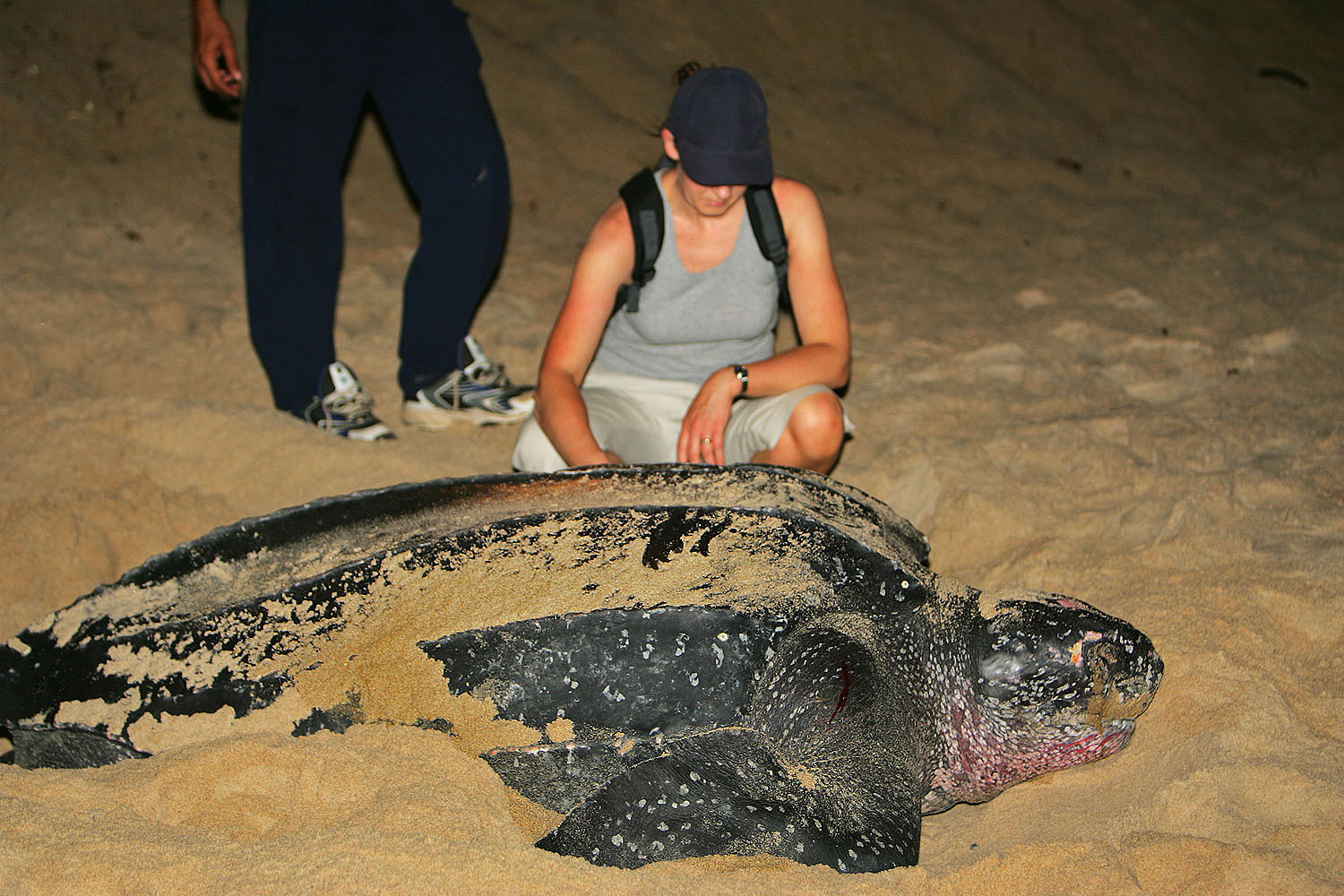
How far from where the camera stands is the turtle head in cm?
138

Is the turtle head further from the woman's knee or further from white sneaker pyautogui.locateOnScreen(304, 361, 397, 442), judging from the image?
white sneaker pyautogui.locateOnScreen(304, 361, 397, 442)

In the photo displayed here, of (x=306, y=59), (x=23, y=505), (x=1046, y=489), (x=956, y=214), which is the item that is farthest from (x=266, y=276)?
(x=956, y=214)

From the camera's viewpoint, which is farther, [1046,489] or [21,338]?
[21,338]

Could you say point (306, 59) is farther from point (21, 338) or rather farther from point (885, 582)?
point (885, 582)

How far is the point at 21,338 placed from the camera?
7.82 feet

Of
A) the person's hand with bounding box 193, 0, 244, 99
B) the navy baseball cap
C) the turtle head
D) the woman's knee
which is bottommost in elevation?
the turtle head

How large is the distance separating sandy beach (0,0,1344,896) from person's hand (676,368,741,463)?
499 millimetres

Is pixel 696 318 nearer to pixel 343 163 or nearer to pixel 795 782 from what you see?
pixel 795 782

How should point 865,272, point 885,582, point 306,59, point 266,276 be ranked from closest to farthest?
1. point 885,582
2. point 306,59
3. point 266,276
4. point 865,272

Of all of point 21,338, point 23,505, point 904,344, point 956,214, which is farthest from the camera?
point 956,214

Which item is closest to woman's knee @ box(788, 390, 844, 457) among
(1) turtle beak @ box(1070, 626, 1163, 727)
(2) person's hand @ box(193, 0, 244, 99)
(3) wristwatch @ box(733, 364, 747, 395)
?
(3) wristwatch @ box(733, 364, 747, 395)

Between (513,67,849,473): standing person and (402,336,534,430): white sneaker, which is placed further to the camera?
(402,336,534,430): white sneaker

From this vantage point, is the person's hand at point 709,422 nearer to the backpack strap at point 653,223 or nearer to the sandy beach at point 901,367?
the backpack strap at point 653,223

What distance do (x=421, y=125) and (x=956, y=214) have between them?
2159mm
